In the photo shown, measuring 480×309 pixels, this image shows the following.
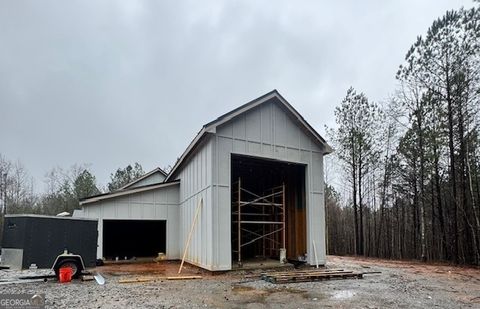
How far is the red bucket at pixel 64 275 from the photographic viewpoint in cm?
984

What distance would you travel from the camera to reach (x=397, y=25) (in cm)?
1711

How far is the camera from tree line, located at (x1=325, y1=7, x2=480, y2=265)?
15.8 metres

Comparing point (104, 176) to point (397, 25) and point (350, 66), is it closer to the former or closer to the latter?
point (350, 66)

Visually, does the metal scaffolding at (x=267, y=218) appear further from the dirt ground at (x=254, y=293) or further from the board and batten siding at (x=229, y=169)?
the dirt ground at (x=254, y=293)

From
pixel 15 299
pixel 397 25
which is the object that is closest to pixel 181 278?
pixel 15 299

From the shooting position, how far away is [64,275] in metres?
9.88

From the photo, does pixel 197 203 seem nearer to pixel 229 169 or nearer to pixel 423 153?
pixel 229 169

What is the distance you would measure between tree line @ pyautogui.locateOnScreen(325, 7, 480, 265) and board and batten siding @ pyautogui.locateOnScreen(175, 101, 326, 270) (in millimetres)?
7613

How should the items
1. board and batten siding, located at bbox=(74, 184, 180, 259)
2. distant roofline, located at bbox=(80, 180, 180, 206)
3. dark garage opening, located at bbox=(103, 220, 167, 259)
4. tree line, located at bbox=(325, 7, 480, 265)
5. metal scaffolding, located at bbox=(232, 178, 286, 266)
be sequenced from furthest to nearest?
dark garage opening, located at bbox=(103, 220, 167, 259)
tree line, located at bbox=(325, 7, 480, 265)
board and batten siding, located at bbox=(74, 184, 180, 259)
distant roofline, located at bbox=(80, 180, 180, 206)
metal scaffolding, located at bbox=(232, 178, 286, 266)

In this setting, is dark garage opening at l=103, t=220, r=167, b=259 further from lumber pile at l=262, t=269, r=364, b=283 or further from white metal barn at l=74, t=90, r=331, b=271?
lumber pile at l=262, t=269, r=364, b=283

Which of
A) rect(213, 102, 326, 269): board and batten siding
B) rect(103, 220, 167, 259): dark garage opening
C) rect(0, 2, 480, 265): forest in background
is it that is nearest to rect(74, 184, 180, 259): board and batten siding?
rect(103, 220, 167, 259): dark garage opening

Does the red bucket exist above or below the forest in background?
below

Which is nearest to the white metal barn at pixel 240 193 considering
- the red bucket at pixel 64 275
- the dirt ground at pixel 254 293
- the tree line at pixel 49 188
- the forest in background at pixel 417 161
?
the dirt ground at pixel 254 293

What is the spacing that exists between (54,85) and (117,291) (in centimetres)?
2415
